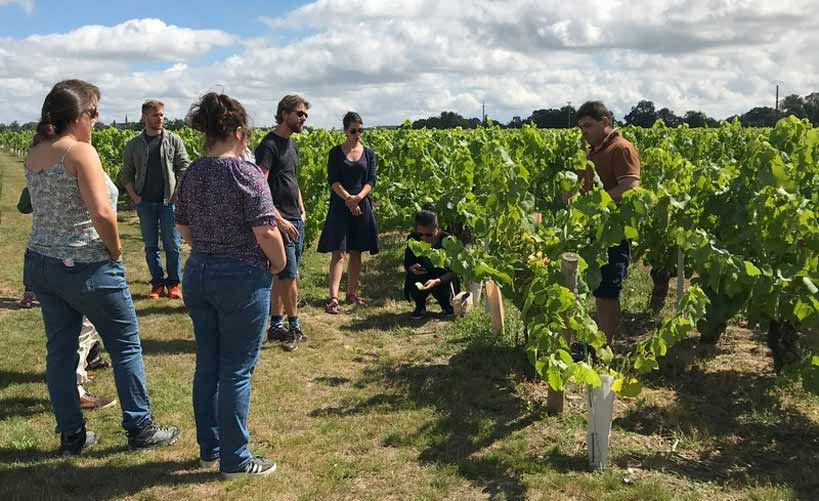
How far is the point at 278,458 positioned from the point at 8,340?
3085 mm

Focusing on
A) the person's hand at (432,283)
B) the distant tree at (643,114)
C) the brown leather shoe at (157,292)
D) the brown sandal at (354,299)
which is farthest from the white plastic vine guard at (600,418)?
the distant tree at (643,114)

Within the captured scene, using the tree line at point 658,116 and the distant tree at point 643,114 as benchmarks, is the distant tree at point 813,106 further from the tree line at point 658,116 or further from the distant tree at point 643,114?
the distant tree at point 643,114

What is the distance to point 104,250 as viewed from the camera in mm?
3109

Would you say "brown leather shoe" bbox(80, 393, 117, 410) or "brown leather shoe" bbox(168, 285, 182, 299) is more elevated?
"brown leather shoe" bbox(168, 285, 182, 299)

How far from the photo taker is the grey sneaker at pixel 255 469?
10.3ft

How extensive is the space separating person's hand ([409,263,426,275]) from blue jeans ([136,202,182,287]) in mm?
2323

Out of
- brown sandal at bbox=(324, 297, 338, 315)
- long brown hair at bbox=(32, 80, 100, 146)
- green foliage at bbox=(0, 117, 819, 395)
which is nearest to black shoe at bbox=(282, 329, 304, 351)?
brown sandal at bbox=(324, 297, 338, 315)

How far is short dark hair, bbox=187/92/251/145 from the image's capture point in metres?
2.83

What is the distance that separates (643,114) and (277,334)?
42.7 meters

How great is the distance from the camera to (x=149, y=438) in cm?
342

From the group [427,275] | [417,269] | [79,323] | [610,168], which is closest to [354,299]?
[427,275]

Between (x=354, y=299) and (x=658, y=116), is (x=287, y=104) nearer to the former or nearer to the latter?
(x=354, y=299)

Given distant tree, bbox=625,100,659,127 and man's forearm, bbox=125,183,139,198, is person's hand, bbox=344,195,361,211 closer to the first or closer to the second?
man's forearm, bbox=125,183,139,198

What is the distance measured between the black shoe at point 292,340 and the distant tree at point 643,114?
40.1 m
